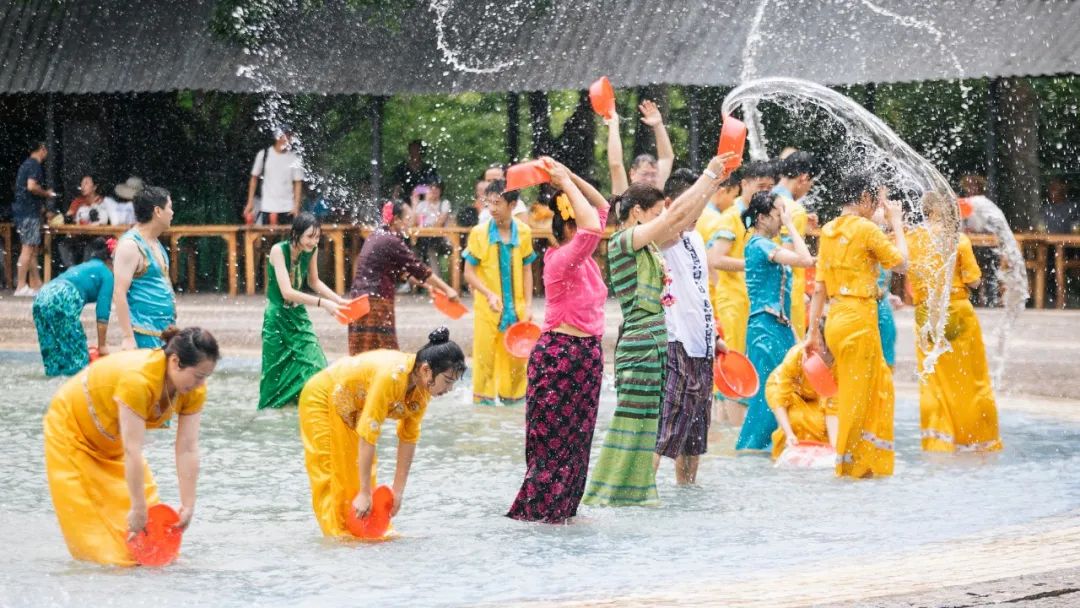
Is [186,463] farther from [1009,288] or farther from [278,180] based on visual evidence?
[278,180]

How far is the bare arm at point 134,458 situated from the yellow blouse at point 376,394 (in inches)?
34.5

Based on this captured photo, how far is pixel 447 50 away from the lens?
19891mm

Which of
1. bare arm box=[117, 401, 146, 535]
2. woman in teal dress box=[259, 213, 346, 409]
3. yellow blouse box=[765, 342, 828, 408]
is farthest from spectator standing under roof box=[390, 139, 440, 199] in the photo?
bare arm box=[117, 401, 146, 535]

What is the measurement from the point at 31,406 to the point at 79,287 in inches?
61.3

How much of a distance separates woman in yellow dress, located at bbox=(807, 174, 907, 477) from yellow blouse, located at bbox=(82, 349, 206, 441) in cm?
389

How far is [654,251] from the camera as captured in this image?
291 inches

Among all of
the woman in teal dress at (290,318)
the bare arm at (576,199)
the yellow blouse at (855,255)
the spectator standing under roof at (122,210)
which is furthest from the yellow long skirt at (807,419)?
the spectator standing under roof at (122,210)

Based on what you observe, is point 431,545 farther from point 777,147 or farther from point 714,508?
point 777,147

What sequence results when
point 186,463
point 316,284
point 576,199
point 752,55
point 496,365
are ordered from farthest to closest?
point 752,55 → point 496,365 → point 316,284 → point 576,199 → point 186,463

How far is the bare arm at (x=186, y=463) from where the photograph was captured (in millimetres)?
5910

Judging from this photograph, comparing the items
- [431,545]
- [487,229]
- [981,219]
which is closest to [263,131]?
[981,219]

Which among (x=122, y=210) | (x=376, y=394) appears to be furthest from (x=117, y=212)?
(x=376, y=394)

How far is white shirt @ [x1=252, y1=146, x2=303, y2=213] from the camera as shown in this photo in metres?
20.3

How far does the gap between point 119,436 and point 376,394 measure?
98 cm
